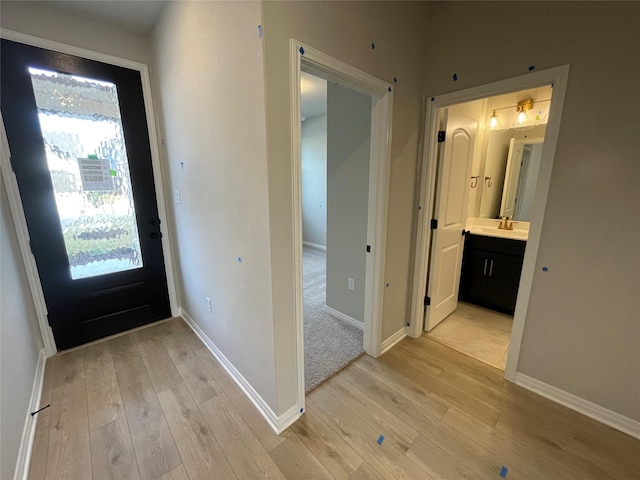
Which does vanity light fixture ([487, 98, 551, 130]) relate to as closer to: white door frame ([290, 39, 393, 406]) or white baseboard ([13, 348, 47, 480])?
white door frame ([290, 39, 393, 406])

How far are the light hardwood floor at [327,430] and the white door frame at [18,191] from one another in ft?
1.43

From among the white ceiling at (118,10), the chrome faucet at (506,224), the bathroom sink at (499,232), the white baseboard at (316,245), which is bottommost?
the white baseboard at (316,245)

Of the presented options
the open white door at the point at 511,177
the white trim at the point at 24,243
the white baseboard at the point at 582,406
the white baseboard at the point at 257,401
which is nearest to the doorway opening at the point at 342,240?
the white baseboard at the point at 257,401

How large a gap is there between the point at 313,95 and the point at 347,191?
2.40 metres

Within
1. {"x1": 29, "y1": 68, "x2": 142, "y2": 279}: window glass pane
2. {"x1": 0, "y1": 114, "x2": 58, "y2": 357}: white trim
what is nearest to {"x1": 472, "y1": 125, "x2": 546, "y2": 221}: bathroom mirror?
{"x1": 29, "y1": 68, "x2": 142, "y2": 279}: window glass pane

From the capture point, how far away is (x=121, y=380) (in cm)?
188

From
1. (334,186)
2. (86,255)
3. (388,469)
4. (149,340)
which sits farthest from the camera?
(334,186)

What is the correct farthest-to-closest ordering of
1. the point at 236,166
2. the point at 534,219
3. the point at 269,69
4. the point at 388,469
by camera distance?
the point at 534,219 < the point at 236,166 < the point at 388,469 < the point at 269,69

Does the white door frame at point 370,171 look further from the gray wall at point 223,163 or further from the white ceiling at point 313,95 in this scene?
the white ceiling at point 313,95

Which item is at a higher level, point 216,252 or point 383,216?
point 383,216

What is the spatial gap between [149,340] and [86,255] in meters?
0.90

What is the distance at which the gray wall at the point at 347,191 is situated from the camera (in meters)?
2.22

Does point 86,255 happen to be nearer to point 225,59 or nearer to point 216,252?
point 216,252

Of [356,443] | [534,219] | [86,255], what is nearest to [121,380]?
[86,255]
